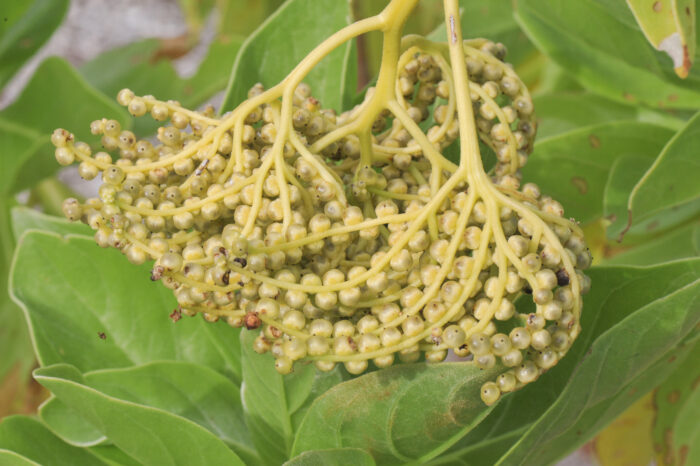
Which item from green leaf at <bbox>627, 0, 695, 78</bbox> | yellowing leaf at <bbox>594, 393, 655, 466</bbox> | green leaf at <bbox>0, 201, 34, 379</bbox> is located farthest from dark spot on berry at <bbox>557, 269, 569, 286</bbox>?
green leaf at <bbox>0, 201, 34, 379</bbox>

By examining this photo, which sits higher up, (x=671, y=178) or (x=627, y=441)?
(x=671, y=178)

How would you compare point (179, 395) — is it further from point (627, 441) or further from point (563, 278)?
point (627, 441)

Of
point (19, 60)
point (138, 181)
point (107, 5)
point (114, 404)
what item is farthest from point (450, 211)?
point (107, 5)

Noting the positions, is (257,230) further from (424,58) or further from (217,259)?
(424,58)

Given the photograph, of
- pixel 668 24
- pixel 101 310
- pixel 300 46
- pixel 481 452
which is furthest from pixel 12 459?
pixel 668 24

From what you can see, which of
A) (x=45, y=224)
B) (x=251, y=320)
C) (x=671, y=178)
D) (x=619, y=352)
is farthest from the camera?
(x=45, y=224)

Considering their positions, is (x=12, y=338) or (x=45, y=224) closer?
(x=45, y=224)
